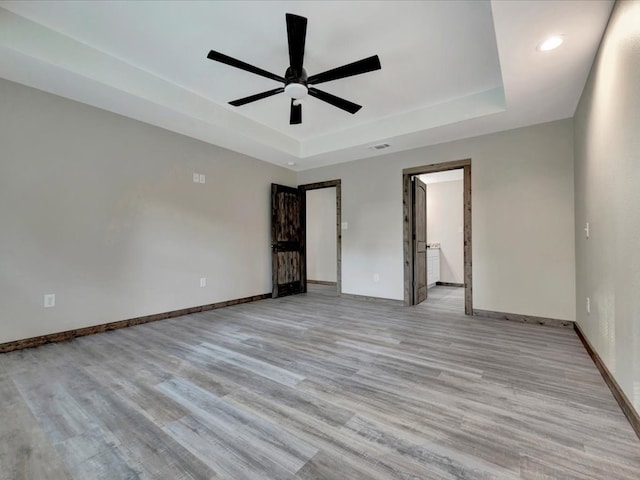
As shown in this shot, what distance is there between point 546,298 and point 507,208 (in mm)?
1204

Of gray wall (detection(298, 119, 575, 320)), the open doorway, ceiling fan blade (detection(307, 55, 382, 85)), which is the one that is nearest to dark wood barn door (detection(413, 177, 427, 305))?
gray wall (detection(298, 119, 575, 320))

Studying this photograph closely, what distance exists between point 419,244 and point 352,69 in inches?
129

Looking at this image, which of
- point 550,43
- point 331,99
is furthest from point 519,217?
point 331,99

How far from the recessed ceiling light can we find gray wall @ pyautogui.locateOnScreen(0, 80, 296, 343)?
4061mm

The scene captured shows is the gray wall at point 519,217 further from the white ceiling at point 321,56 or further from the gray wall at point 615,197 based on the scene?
the gray wall at point 615,197

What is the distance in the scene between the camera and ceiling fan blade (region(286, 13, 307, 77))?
1.92 meters

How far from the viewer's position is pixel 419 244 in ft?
15.9

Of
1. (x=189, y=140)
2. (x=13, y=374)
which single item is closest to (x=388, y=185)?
(x=189, y=140)

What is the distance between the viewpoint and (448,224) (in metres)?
7.13

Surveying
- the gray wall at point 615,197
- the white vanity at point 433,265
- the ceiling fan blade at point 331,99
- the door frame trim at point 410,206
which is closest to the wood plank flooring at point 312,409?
the gray wall at point 615,197

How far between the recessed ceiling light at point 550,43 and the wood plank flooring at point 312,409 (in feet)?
8.23

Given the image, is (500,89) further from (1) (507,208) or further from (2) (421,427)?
(2) (421,427)

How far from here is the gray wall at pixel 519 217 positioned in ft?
11.2

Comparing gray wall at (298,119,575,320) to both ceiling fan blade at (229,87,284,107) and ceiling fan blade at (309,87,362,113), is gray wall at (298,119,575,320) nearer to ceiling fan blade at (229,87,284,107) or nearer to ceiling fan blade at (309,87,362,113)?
ceiling fan blade at (309,87,362,113)
